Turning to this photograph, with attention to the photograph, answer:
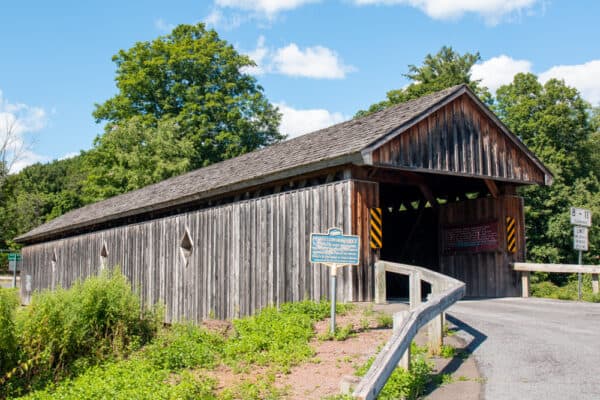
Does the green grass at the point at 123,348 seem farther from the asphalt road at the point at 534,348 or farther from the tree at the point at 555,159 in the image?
the tree at the point at 555,159

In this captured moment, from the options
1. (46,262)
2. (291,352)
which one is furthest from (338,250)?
(46,262)

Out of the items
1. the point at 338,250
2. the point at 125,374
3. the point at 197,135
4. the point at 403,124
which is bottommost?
the point at 125,374

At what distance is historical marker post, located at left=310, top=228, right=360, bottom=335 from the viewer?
8812mm

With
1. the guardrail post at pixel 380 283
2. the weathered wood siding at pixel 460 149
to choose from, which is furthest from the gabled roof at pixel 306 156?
the guardrail post at pixel 380 283

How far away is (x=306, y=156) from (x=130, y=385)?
6.04m

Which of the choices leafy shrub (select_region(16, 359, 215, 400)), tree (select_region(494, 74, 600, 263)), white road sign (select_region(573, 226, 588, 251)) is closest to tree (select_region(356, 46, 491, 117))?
tree (select_region(494, 74, 600, 263))

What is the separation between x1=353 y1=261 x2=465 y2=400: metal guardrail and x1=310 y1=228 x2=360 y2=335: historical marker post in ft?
2.90

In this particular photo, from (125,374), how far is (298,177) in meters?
5.35

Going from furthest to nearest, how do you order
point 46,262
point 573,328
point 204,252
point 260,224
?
point 46,262 < point 204,252 < point 260,224 < point 573,328

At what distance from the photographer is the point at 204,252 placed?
15.4 meters

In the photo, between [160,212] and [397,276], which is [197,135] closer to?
[160,212]

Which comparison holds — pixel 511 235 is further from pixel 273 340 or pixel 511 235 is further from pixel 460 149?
pixel 273 340

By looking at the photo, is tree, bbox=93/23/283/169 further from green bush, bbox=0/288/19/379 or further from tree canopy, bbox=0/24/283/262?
green bush, bbox=0/288/19/379

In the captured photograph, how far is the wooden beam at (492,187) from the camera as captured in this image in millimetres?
13626
